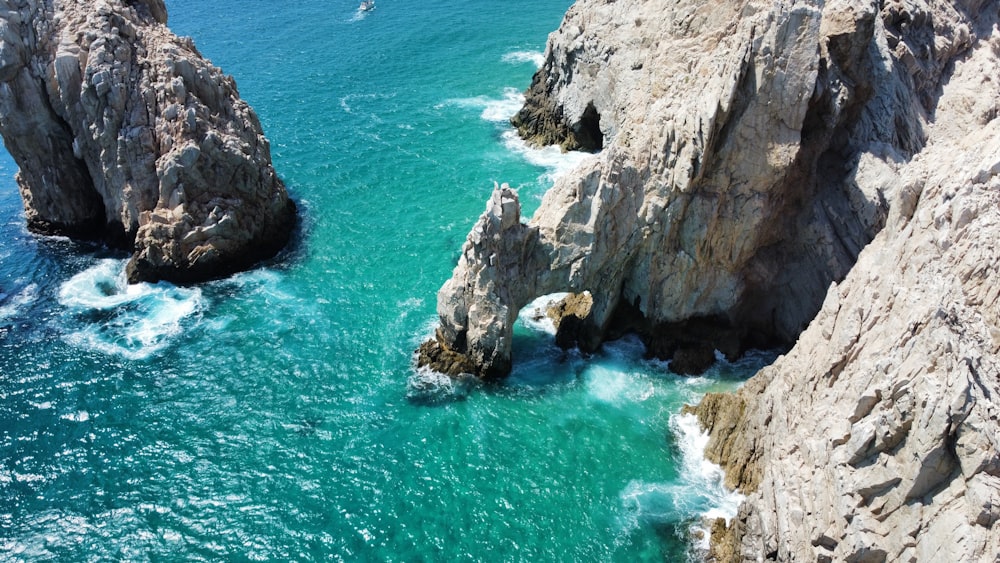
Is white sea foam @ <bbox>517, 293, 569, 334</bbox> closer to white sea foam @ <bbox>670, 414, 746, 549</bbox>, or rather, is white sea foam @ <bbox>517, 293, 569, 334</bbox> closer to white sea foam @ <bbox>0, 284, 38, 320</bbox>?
white sea foam @ <bbox>670, 414, 746, 549</bbox>

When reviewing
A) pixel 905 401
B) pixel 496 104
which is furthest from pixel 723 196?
pixel 496 104

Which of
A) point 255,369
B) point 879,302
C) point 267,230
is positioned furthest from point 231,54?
point 879,302

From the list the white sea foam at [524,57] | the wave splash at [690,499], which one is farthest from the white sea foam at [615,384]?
the white sea foam at [524,57]

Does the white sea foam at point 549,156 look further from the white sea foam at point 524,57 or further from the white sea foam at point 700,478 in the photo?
the white sea foam at point 700,478

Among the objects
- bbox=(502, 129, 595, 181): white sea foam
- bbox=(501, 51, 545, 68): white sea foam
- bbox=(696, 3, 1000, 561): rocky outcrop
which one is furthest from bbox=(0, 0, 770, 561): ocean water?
bbox=(501, 51, 545, 68): white sea foam

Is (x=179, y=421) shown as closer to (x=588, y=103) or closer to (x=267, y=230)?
(x=267, y=230)

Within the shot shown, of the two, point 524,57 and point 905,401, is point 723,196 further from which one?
point 524,57

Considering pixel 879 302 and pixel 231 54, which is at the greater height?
pixel 231 54
